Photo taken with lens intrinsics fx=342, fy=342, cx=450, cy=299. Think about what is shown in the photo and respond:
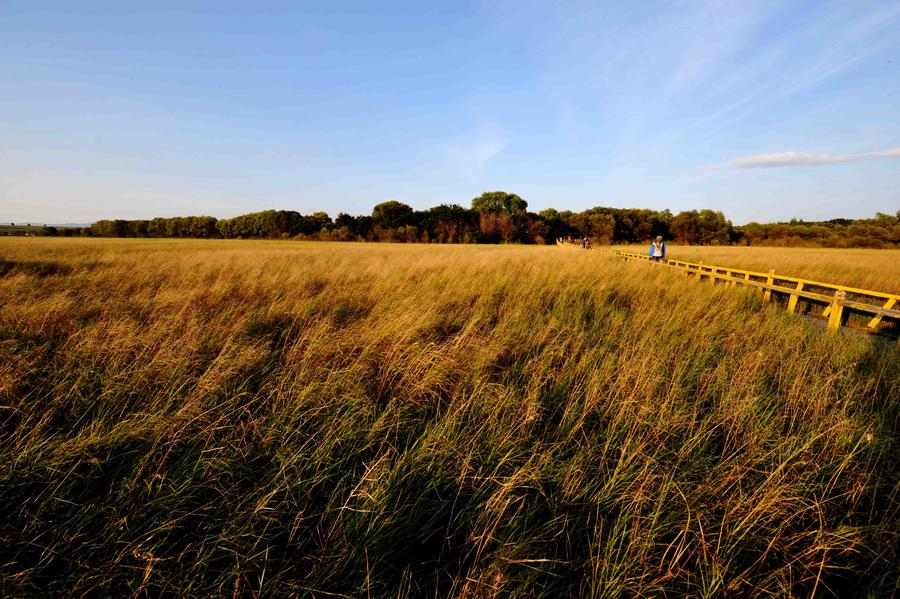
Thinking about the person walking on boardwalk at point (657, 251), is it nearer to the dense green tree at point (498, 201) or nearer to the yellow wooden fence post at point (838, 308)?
the yellow wooden fence post at point (838, 308)

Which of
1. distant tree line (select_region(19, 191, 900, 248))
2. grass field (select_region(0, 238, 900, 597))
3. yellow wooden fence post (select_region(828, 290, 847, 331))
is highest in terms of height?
distant tree line (select_region(19, 191, 900, 248))

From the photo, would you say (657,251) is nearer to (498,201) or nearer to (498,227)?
(498,227)

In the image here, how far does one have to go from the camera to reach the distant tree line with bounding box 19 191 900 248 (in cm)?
5769

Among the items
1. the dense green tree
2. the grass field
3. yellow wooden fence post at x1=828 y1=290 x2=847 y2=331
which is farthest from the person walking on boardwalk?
the dense green tree

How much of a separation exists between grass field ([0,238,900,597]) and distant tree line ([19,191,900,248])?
182 feet

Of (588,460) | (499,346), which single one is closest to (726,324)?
(499,346)

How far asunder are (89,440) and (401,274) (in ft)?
23.6

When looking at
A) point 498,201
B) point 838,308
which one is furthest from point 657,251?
point 498,201

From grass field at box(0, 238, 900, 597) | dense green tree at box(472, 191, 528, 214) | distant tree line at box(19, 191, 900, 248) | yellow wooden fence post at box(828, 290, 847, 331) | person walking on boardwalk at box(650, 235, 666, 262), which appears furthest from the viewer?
dense green tree at box(472, 191, 528, 214)

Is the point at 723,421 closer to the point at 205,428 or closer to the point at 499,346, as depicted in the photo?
the point at 499,346

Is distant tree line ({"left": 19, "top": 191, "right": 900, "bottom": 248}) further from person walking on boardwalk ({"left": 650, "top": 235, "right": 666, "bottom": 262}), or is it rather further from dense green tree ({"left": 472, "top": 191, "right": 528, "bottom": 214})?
person walking on boardwalk ({"left": 650, "top": 235, "right": 666, "bottom": 262})

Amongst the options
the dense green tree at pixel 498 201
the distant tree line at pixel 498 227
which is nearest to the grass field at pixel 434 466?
the distant tree line at pixel 498 227

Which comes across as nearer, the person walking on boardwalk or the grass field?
the grass field

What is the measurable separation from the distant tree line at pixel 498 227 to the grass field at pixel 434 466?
55323 mm
